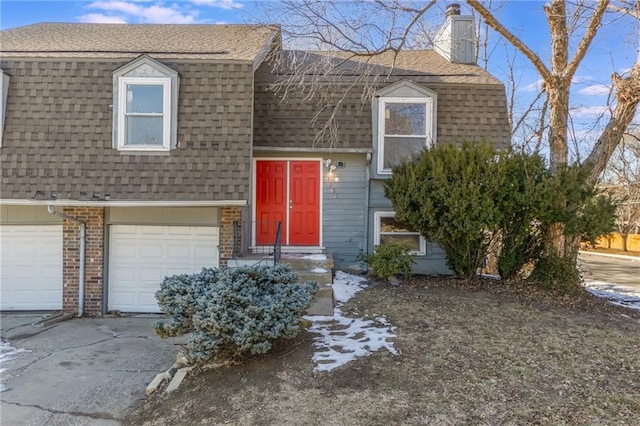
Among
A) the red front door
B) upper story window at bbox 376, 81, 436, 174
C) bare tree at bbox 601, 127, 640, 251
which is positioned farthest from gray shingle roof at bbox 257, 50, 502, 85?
bare tree at bbox 601, 127, 640, 251

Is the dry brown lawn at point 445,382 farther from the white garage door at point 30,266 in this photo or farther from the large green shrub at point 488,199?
the white garage door at point 30,266

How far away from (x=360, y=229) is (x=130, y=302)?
4.99 meters

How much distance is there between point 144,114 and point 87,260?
3074 millimetres

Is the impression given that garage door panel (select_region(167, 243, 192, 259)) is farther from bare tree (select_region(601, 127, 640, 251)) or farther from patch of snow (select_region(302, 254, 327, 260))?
bare tree (select_region(601, 127, 640, 251))

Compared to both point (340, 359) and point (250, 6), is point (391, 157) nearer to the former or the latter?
point (250, 6)

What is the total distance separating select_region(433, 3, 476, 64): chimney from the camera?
38.1ft

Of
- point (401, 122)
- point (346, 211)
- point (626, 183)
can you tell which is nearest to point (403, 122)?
point (401, 122)

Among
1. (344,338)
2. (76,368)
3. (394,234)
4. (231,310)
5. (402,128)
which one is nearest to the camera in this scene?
(231,310)

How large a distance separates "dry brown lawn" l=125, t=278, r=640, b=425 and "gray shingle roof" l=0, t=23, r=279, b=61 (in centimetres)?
638

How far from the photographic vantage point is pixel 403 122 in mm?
9578

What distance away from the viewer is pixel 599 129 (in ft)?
31.1

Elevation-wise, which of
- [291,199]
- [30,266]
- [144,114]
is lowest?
[30,266]

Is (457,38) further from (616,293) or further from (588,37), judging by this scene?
(616,293)

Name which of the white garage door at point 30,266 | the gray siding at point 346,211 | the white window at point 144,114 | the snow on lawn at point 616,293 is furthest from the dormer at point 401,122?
the white garage door at point 30,266
